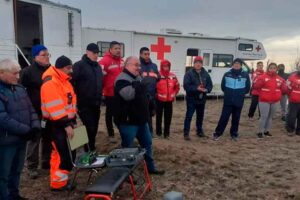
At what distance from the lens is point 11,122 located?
3.37m

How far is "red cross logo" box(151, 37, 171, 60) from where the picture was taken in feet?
42.3

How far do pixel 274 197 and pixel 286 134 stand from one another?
13.6 ft

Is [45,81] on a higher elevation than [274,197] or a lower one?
higher

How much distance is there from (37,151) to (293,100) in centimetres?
576

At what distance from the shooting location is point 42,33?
8.70m

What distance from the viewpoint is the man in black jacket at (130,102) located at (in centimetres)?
428

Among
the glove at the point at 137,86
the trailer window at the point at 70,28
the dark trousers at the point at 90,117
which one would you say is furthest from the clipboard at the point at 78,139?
the trailer window at the point at 70,28

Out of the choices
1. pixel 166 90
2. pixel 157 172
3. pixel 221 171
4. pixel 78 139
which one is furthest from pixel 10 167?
pixel 166 90

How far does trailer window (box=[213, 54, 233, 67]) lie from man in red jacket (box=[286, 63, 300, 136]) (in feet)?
20.6

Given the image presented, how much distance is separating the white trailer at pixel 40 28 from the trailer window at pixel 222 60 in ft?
20.5

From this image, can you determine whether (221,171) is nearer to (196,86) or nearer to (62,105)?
(196,86)

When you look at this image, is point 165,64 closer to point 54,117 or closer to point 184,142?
point 184,142

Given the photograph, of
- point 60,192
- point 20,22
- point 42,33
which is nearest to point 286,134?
point 60,192

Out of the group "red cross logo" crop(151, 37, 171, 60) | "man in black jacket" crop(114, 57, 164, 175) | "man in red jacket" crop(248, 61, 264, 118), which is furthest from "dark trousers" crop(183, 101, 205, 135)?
"red cross logo" crop(151, 37, 171, 60)
